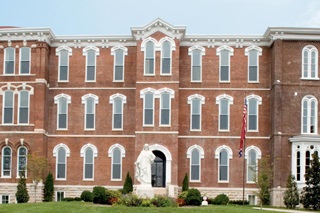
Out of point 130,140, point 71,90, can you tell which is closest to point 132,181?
point 130,140

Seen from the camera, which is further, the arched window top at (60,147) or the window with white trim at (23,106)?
the arched window top at (60,147)

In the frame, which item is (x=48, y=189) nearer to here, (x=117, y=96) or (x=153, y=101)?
(x=117, y=96)

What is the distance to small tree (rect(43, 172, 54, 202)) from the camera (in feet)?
172

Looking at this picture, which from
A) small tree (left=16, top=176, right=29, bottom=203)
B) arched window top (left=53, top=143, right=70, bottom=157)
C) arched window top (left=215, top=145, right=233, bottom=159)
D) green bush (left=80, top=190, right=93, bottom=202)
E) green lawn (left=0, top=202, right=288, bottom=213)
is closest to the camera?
green lawn (left=0, top=202, right=288, bottom=213)

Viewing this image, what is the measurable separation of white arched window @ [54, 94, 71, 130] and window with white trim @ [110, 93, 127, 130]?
3.27m

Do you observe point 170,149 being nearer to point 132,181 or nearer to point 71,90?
point 132,181

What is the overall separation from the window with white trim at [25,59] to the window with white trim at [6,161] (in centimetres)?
557

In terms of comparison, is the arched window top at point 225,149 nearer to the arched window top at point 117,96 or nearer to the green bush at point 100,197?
the arched window top at point 117,96

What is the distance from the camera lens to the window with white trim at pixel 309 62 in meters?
52.2

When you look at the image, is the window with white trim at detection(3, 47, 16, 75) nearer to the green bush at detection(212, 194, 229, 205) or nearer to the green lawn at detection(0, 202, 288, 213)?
the green lawn at detection(0, 202, 288, 213)

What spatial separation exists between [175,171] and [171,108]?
14.3ft

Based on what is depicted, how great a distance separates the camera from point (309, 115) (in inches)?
2039

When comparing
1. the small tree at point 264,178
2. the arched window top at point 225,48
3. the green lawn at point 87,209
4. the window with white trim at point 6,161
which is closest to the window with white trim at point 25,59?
the window with white trim at point 6,161

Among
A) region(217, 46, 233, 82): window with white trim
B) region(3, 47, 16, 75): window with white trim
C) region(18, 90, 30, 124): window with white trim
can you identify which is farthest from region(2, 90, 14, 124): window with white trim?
region(217, 46, 233, 82): window with white trim
